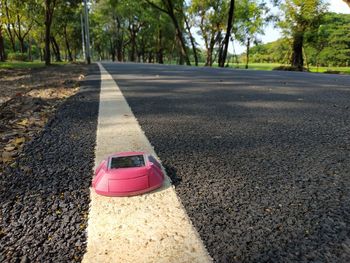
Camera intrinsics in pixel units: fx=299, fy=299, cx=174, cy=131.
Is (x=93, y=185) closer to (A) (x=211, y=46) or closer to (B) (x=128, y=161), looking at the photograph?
(B) (x=128, y=161)

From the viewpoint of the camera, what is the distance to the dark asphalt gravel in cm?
104

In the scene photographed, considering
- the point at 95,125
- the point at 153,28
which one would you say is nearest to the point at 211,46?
the point at 153,28

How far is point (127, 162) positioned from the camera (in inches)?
58.3

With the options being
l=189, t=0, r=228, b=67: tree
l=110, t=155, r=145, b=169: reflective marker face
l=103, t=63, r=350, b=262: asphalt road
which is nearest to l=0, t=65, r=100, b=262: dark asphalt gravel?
l=110, t=155, r=145, b=169: reflective marker face

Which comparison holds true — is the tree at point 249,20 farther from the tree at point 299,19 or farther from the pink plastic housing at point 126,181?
the pink plastic housing at point 126,181

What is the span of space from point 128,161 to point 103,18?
1962 inches

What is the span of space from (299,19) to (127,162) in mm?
39273

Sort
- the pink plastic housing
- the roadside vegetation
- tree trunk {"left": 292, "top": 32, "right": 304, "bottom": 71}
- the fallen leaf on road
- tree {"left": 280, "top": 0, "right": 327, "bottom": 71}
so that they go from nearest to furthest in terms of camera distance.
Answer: the pink plastic housing, the fallen leaf on road, the roadside vegetation, tree trunk {"left": 292, "top": 32, "right": 304, "bottom": 71}, tree {"left": 280, "top": 0, "right": 327, "bottom": 71}

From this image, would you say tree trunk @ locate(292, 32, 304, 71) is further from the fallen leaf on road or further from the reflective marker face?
the reflective marker face

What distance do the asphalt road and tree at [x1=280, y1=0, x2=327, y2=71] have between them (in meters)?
33.2

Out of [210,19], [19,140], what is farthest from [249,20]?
[19,140]

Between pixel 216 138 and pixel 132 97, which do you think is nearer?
pixel 216 138

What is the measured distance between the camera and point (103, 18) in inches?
1839

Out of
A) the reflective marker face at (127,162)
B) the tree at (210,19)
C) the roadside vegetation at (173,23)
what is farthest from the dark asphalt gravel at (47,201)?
the tree at (210,19)
